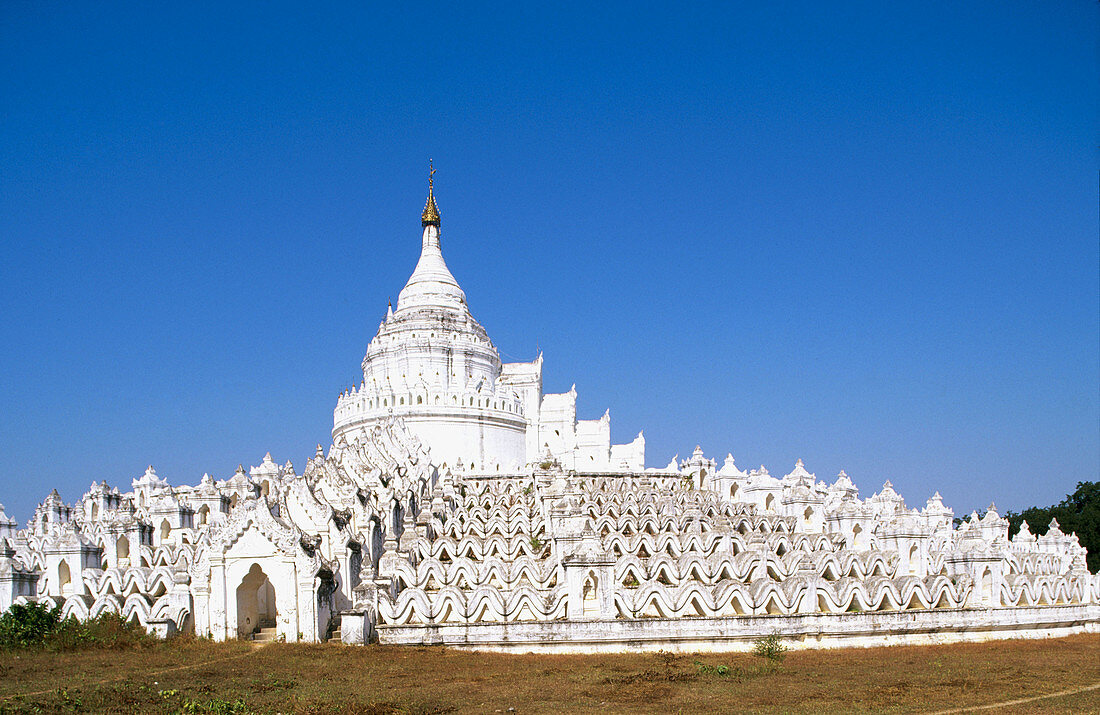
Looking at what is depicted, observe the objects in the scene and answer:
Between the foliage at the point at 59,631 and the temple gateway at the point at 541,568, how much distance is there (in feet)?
1.46

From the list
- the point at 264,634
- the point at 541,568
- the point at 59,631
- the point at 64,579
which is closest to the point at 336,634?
the point at 264,634

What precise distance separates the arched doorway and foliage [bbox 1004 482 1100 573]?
4842cm

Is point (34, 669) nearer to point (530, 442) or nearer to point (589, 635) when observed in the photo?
point (589, 635)

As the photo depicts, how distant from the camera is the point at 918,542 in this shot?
28.1 meters

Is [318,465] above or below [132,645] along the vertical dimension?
above

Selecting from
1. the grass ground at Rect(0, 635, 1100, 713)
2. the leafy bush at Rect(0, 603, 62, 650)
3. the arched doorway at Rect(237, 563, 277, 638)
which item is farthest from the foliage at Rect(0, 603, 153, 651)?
the arched doorway at Rect(237, 563, 277, 638)

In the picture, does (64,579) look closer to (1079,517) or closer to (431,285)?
(431,285)

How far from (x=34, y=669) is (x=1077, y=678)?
2145 centimetres

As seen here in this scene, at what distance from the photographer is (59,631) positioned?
71.1ft

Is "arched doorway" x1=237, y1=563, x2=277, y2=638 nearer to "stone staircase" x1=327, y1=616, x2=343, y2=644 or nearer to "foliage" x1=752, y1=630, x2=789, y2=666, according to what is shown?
"stone staircase" x1=327, y1=616, x2=343, y2=644

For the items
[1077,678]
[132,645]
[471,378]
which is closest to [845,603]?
[1077,678]

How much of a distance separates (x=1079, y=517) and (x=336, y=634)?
5473cm

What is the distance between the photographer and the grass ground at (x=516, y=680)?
565 inches

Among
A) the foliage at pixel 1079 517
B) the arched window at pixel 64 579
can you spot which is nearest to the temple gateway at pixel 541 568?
the arched window at pixel 64 579
